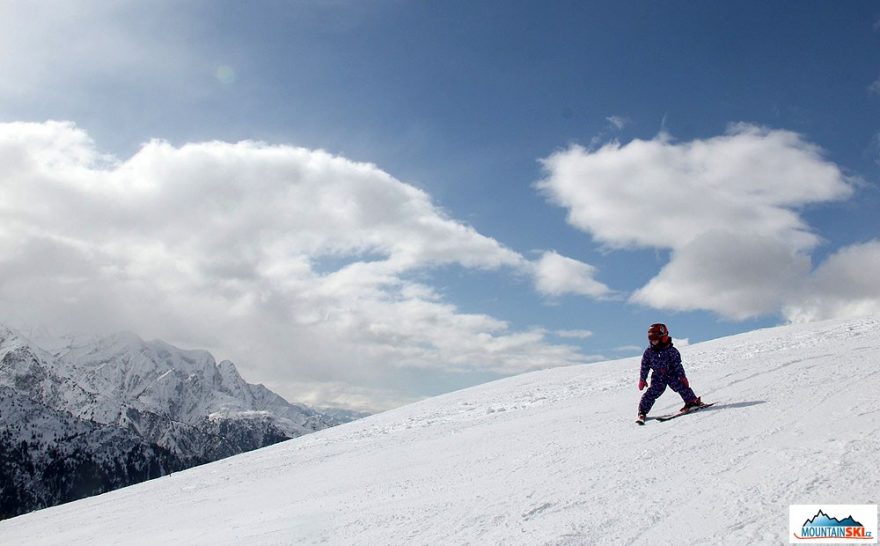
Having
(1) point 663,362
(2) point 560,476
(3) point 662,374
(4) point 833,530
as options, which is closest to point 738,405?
(3) point 662,374


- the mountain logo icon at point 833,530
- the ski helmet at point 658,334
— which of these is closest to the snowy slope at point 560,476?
the mountain logo icon at point 833,530

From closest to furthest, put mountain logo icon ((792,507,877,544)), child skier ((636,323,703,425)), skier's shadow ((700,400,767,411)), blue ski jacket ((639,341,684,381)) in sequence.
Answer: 1. mountain logo icon ((792,507,877,544))
2. skier's shadow ((700,400,767,411))
3. child skier ((636,323,703,425))
4. blue ski jacket ((639,341,684,381))

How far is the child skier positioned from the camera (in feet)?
37.1

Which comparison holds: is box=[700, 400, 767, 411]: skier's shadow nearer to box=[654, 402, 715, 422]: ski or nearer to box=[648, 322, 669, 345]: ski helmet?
box=[654, 402, 715, 422]: ski

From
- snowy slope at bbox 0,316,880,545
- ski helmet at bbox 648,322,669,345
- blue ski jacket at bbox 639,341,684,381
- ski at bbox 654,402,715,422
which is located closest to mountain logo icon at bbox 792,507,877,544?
snowy slope at bbox 0,316,880,545

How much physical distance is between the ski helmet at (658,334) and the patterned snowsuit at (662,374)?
4.9 inches

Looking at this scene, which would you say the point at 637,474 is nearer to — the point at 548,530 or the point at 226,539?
the point at 548,530

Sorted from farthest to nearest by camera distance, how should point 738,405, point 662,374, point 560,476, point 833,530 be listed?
point 662,374
point 738,405
point 560,476
point 833,530

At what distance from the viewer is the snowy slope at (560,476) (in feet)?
20.1

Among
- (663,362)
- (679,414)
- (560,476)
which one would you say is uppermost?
(663,362)

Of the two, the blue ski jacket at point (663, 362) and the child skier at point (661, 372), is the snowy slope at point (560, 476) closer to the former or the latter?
the child skier at point (661, 372)

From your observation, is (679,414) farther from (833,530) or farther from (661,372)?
(833,530)

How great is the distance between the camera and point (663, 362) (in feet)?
39.4

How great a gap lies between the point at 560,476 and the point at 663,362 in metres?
4.96
